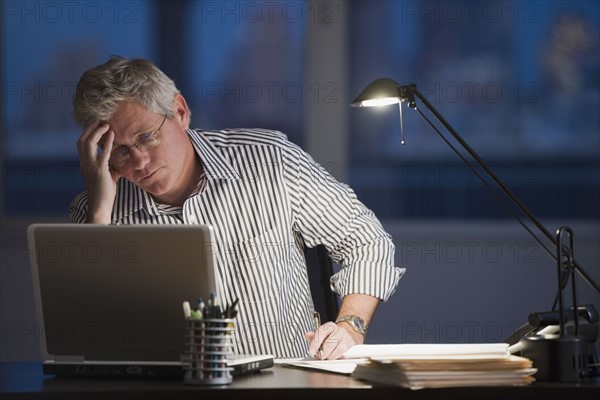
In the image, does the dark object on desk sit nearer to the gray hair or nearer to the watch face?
the watch face

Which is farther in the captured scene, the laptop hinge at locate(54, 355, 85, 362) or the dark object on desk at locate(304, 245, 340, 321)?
→ the dark object on desk at locate(304, 245, 340, 321)

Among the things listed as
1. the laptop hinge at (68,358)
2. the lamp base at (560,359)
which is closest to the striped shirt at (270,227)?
the laptop hinge at (68,358)

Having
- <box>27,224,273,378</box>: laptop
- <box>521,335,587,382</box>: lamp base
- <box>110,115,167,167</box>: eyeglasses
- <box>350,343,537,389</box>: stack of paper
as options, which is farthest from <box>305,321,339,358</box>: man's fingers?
<box>110,115,167,167</box>: eyeglasses

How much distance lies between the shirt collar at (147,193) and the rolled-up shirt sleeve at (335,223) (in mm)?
177

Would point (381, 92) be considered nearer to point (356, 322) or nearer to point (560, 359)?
point (356, 322)

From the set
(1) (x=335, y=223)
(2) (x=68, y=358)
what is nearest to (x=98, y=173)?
(1) (x=335, y=223)

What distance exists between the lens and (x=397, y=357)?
160 cm

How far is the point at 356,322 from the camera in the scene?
7.68 feet

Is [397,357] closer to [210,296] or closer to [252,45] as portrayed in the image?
[210,296]

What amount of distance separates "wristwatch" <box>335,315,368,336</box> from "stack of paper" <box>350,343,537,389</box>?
2.25ft

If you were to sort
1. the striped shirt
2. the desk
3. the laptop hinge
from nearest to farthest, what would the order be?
the desk
the laptop hinge
the striped shirt

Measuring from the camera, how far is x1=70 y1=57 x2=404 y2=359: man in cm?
243

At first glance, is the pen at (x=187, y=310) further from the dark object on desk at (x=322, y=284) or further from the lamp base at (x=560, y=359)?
the dark object on desk at (x=322, y=284)

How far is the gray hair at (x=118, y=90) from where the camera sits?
7.93ft
